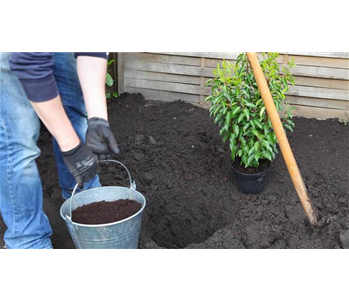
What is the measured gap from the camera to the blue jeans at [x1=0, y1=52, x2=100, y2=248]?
251 cm

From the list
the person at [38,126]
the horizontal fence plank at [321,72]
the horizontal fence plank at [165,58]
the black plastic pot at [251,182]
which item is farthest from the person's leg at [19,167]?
the horizontal fence plank at [321,72]

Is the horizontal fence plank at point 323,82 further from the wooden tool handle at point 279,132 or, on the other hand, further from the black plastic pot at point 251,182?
the wooden tool handle at point 279,132

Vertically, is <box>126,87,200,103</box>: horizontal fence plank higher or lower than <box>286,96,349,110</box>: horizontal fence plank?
lower

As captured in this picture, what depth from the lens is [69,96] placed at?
2945 mm

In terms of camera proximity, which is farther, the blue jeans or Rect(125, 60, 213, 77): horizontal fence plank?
Rect(125, 60, 213, 77): horizontal fence plank

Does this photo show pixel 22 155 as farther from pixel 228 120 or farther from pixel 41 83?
pixel 228 120

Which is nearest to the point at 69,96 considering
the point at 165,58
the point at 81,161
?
the point at 81,161

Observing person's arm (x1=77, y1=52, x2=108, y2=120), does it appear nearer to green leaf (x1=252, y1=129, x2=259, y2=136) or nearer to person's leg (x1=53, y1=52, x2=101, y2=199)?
person's leg (x1=53, y1=52, x2=101, y2=199)

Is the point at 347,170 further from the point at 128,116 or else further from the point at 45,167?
the point at 45,167

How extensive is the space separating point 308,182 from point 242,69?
93 centimetres

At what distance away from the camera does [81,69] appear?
2.41 metres

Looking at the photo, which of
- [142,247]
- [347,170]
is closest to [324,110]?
[347,170]

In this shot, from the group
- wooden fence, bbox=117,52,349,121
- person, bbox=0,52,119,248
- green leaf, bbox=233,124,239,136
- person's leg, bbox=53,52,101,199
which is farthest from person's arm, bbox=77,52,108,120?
wooden fence, bbox=117,52,349,121

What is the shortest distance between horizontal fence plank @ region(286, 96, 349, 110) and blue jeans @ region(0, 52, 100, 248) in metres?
2.20
